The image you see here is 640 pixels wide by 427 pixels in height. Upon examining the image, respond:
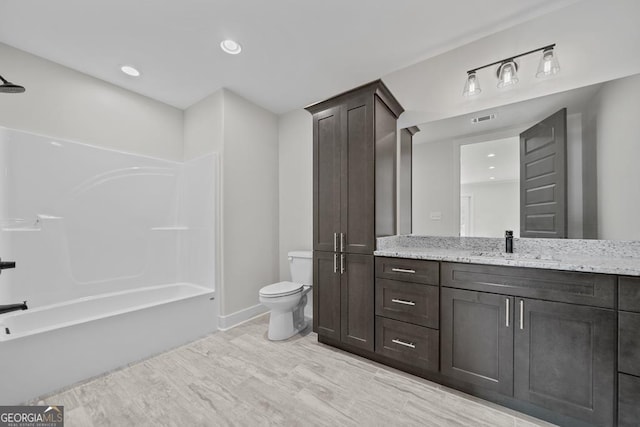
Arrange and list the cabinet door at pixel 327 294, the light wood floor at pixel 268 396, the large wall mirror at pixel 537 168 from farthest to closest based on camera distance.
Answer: the cabinet door at pixel 327 294, the large wall mirror at pixel 537 168, the light wood floor at pixel 268 396

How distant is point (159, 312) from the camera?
219 centimetres

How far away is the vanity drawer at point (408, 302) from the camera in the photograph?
171cm

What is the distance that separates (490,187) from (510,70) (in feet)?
2.86

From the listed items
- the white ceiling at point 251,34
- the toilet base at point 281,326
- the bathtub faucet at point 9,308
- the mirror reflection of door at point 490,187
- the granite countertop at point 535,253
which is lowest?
the toilet base at point 281,326

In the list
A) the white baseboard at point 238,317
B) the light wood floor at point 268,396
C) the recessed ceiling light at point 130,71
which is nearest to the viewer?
the light wood floor at point 268,396

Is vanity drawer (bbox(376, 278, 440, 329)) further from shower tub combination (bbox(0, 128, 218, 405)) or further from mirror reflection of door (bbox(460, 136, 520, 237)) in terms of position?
shower tub combination (bbox(0, 128, 218, 405))

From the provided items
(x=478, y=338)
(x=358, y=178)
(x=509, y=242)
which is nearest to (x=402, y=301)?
(x=478, y=338)

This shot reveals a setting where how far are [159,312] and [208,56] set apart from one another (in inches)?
91.2

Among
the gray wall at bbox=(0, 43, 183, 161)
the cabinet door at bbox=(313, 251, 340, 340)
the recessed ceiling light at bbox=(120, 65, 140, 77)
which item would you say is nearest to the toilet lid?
the cabinet door at bbox=(313, 251, 340, 340)

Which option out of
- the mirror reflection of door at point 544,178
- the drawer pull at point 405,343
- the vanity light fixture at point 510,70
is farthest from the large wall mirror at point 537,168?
the drawer pull at point 405,343

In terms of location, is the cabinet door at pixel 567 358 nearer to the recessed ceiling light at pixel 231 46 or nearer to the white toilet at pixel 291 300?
the white toilet at pixel 291 300

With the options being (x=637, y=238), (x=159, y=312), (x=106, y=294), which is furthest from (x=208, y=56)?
(x=637, y=238)

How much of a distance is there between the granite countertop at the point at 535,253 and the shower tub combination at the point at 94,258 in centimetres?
203

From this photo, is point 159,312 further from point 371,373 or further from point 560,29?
point 560,29
